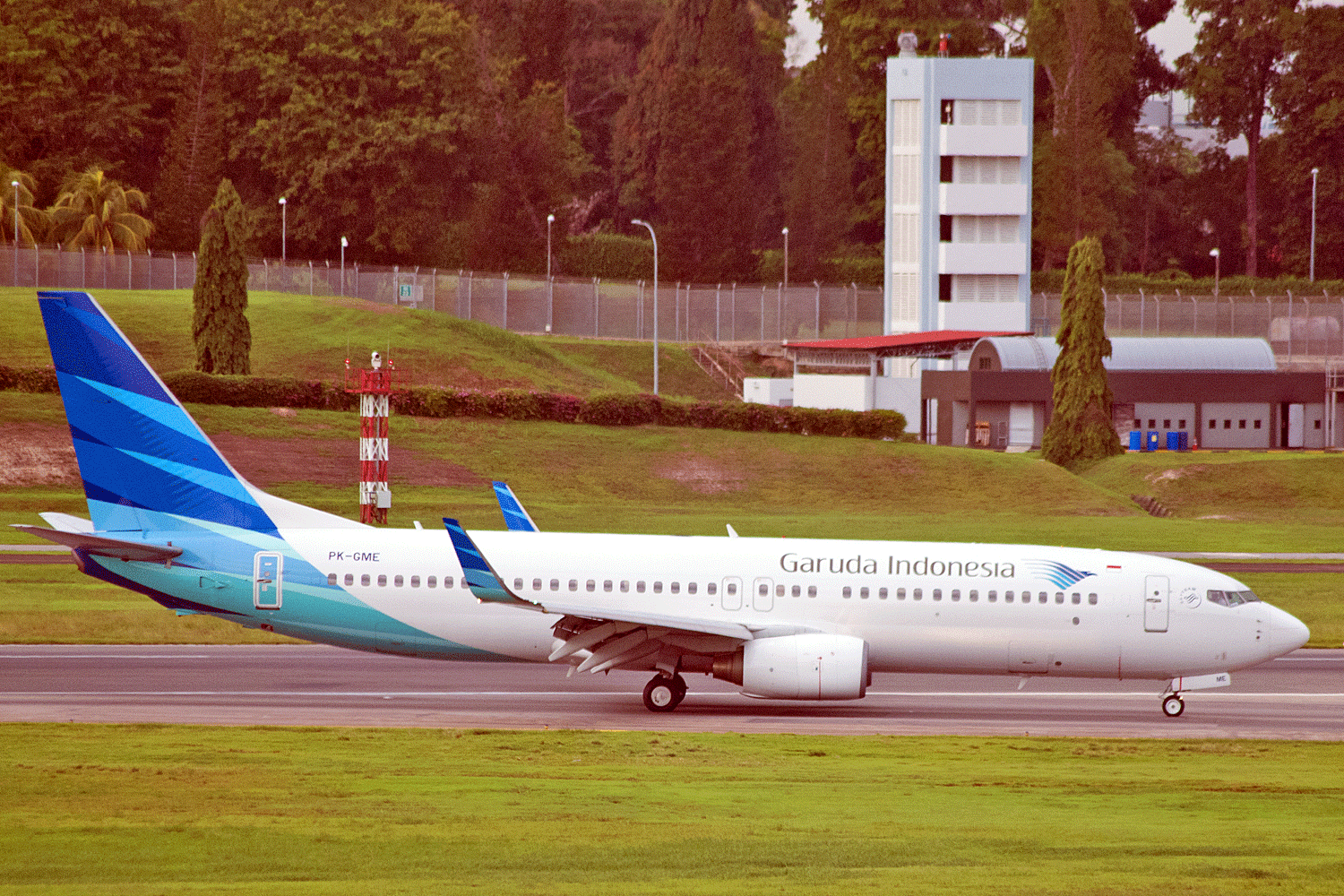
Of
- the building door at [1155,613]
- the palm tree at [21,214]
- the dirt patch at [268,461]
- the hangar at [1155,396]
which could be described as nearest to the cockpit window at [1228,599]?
the building door at [1155,613]

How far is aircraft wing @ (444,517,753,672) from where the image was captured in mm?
27594

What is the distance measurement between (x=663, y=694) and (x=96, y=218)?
95141 mm

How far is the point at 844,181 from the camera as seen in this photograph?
139500 millimetres

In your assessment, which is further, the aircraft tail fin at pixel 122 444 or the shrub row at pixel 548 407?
the shrub row at pixel 548 407

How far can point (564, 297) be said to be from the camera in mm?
118375

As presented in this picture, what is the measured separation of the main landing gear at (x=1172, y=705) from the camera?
1165 inches

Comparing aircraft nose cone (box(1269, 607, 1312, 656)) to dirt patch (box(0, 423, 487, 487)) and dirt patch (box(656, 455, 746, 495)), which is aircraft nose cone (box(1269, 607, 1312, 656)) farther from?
dirt patch (box(0, 423, 487, 487))

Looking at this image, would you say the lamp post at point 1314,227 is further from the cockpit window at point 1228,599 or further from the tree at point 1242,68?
the cockpit window at point 1228,599

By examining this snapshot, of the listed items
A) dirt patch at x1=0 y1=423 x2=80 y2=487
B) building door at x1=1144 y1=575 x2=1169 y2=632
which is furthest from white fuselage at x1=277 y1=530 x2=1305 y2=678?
dirt patch at x1=0 y1=423 x2=80 y2=487

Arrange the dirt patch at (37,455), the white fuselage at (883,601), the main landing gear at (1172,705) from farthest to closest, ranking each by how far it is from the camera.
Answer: the dirt patch at (37,455) < the main landing gear at (1172,705) < the white fuselage at (883,601)

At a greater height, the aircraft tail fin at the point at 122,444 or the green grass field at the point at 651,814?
the aircraft tail fin at the point at 122,444

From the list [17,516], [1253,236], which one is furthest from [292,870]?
[1253,236]

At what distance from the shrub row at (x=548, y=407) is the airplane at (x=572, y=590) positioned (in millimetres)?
47378

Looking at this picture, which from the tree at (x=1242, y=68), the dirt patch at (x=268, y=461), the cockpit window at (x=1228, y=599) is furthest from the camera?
the tree at (x=1242, y=68)
